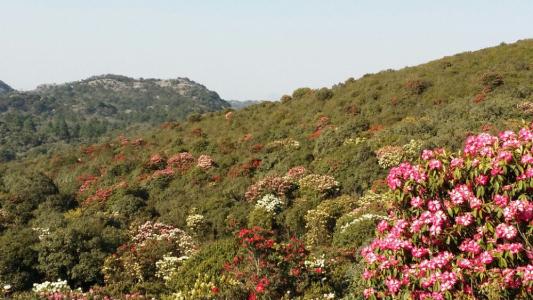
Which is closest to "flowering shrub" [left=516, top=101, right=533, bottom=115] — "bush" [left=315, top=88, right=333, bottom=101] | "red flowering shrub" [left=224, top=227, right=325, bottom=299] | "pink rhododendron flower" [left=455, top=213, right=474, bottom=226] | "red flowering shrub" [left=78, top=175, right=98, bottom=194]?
"red flowering shrub" [left=224, top=227, right=325, bottom=299]

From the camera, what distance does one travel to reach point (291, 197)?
21359 mm

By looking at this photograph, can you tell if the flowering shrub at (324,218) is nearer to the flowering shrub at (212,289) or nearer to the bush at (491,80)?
the flowering shrub at (212,289)

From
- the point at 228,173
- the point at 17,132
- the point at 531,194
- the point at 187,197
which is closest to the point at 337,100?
the point at 228,173

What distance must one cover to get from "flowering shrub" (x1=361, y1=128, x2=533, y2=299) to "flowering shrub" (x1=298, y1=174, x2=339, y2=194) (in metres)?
13.5

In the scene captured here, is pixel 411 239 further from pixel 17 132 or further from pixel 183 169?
pixel 17 132

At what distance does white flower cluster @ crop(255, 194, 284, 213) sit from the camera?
1955cm

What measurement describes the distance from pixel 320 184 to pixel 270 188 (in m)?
2.41

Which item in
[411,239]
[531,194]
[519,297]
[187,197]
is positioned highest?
[531,194]

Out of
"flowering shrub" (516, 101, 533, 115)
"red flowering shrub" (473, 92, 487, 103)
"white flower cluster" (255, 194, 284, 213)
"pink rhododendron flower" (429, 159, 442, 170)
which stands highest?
"pink rhododendron flower" (429, 159, 442, 170)

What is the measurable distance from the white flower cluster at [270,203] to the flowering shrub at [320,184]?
1.64 m

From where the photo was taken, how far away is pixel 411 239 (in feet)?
21.3

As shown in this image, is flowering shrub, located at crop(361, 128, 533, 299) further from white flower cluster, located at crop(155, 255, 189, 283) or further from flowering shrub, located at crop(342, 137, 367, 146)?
flowering shrub, located at crop(342, 137, 367, 146)

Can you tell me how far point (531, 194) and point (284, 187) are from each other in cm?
1581

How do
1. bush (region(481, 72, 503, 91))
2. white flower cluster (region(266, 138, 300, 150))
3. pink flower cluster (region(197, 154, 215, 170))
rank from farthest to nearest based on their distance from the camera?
bush (region(481, 72, 503, 91)), white flower cluster (region(266, 138, 300, 150)), pink flower cluster (region(197, 154, 215, 170))
